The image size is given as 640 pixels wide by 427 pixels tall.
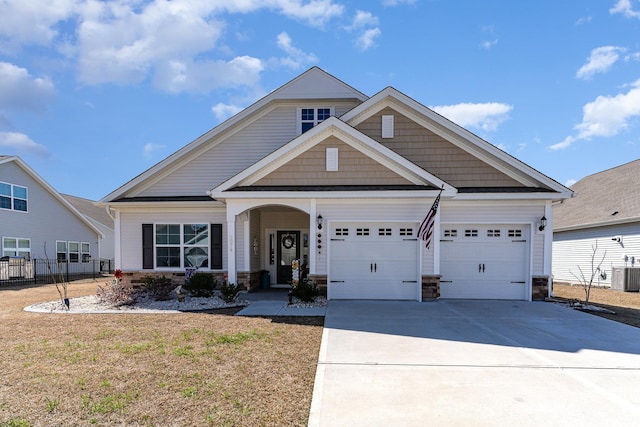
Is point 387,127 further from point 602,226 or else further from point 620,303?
point 602,226

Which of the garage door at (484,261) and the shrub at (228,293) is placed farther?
the garage door at (484,261)

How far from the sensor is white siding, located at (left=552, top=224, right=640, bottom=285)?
16069 mm

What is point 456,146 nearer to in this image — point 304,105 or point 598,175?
point 304,105

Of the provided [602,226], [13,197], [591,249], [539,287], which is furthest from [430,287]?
[13,197]

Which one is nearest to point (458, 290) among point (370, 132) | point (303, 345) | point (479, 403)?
point (370, 132)

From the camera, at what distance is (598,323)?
324 inches

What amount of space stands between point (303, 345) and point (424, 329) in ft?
9.08

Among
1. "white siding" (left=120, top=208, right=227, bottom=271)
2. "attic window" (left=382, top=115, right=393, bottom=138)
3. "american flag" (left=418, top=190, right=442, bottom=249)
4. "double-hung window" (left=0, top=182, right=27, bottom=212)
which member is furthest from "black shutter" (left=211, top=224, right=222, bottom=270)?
"double-hung window" (left=0, top=182, right=27, bottom=212)

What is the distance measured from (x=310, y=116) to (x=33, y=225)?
19236 mm

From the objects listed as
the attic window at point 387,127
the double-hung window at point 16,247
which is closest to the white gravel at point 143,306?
the attic window at point 387,127

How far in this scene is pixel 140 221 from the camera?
42.2ft

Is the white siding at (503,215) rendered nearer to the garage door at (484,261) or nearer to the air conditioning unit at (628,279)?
the garage door at (484,261)

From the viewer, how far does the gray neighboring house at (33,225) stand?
63.7 feet

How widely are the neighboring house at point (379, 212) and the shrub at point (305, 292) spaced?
19.6 inches
